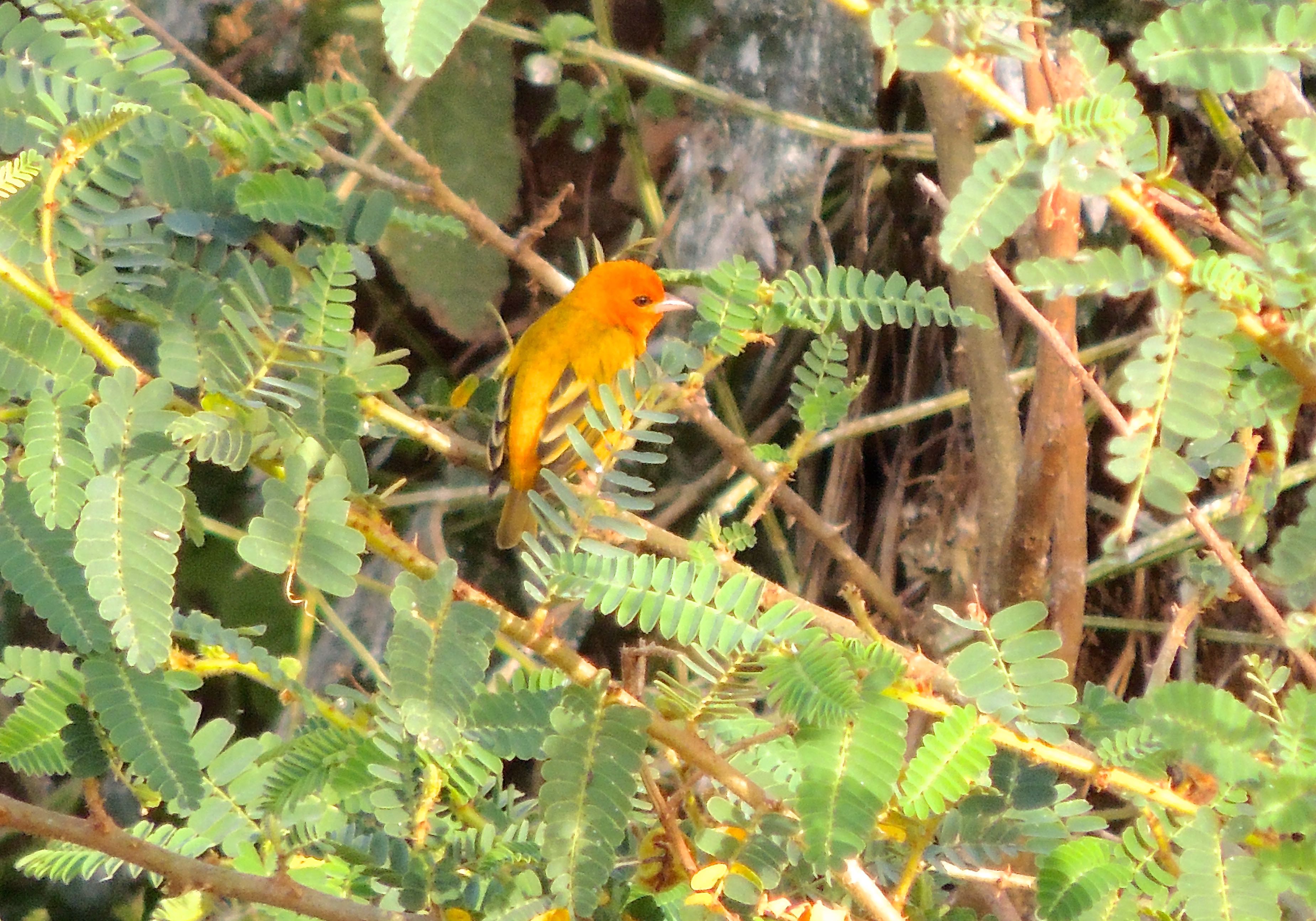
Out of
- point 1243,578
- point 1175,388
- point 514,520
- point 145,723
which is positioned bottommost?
point 514,520

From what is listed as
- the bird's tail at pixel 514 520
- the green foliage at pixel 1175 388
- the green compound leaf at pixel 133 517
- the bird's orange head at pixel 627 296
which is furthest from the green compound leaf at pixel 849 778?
the bird's orange head at pixel 627 296

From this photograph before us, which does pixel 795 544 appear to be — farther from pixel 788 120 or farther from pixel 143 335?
pixel 143 335

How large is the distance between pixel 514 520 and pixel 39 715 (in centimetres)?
159

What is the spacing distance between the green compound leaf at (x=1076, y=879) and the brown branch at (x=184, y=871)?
1.78ft

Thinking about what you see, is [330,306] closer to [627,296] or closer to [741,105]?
[741,105]

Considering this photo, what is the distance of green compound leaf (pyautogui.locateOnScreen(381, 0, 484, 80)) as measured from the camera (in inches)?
34.8

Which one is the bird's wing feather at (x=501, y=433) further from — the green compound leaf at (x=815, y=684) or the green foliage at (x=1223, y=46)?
the green foliage at (x=1223, y=46)

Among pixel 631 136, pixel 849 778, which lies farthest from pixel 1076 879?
pixel 631 136

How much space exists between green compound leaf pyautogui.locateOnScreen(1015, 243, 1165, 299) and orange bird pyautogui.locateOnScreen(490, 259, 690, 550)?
1586mm

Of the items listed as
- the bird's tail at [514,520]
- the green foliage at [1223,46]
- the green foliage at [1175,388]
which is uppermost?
the green foliage at [1223,46]

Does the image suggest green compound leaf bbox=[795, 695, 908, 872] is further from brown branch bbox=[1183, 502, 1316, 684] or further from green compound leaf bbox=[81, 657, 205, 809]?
green compound leaf bbox=[81, 657, 205, 809]

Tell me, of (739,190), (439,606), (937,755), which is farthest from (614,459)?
(739,190)

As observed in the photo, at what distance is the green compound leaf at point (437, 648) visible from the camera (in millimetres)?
925

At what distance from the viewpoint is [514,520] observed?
266 cm
